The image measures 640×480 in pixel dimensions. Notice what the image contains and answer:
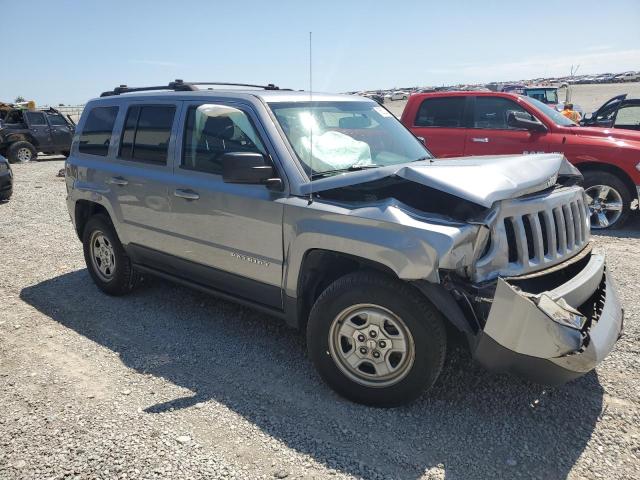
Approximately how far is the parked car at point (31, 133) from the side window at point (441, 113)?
14441mm

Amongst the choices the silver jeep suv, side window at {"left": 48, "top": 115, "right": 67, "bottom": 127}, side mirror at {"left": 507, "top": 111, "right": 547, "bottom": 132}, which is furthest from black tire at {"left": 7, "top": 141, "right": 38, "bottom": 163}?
side mirror at {"left": 507, "top": 111, "right": 547, "bottom": 132}

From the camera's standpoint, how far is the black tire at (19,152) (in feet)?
55.0

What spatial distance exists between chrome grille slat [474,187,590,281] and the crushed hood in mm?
95

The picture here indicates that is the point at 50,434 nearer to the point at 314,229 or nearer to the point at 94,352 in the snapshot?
the point at 94,352

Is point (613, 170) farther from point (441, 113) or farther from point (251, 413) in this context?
point (251, 413)

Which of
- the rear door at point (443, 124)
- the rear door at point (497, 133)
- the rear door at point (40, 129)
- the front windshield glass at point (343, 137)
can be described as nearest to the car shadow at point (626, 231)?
the rear door at point (497, 133)

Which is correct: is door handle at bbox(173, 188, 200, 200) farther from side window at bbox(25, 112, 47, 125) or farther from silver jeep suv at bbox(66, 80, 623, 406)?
side window at bbox(25, 112, 47, 125)

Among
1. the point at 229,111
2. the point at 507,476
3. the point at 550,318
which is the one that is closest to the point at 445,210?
the point at 550,318

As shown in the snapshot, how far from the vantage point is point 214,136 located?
3.82 meters

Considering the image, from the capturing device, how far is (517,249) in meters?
2.85

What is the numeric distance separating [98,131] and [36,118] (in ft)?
48.9

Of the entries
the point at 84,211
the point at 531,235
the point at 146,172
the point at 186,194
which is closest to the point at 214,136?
the point at 186,194

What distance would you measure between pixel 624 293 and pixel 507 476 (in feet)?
10.1

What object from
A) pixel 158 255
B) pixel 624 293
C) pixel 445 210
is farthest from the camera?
pixel 624 293
